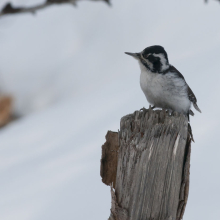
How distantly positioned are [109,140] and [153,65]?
4.38ft

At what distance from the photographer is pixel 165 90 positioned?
507 cm

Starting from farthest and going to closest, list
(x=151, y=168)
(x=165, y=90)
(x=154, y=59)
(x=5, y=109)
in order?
(x=5, y=109) < (x=154, y=59) < (x=165, y=90) < (x=151, y=168)

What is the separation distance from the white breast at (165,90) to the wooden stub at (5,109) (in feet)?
23.4

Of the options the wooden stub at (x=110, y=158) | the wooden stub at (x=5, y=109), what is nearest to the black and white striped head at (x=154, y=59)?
the wooden stub at (x=110, y=158)

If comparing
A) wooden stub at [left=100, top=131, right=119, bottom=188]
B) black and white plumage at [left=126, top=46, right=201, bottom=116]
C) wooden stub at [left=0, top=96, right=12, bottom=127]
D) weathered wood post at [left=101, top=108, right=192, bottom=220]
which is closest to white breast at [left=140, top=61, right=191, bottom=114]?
black and white plumage at [left=126, top=46, right=201, bottom=116]

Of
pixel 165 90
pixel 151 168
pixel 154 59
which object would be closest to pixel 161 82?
pixel 165 90

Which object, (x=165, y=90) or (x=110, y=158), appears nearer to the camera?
(x=110, y=158)

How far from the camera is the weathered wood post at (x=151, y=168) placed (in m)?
3.68

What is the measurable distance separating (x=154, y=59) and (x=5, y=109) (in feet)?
25.1

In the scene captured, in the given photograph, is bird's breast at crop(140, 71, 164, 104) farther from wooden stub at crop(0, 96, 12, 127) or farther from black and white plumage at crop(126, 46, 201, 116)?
wooden stub at crop(0, 96, 12, 127)

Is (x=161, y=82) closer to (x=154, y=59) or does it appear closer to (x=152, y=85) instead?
(x=152, y=85)

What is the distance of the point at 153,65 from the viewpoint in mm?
5246

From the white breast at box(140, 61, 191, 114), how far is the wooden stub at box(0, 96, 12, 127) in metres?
7.12

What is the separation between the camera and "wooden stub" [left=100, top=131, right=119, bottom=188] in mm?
4223
